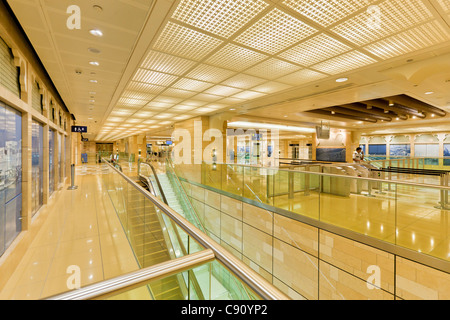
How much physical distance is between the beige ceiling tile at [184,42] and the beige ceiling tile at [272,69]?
1.21 metres

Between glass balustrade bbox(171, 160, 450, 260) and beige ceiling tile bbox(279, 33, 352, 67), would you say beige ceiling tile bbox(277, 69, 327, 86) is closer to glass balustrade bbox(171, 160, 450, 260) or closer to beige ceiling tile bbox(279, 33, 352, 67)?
beige ceiling tile bbox(279, 33, 352, 67)

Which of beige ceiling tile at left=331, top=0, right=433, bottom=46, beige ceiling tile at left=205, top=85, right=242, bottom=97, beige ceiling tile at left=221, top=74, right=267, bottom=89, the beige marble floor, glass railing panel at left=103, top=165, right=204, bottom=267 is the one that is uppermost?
beige ceiling tile at left=205, top=85, right=242, bottom=97

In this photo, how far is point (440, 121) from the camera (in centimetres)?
1225

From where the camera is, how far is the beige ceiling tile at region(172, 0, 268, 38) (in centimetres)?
267

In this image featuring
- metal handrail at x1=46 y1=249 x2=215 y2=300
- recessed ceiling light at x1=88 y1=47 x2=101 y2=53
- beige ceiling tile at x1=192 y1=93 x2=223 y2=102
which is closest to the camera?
metal handrail at x1=46 y1=249 x2=215 y2=300

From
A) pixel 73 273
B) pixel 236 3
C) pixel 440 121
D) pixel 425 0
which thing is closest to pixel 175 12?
pixel 236 3

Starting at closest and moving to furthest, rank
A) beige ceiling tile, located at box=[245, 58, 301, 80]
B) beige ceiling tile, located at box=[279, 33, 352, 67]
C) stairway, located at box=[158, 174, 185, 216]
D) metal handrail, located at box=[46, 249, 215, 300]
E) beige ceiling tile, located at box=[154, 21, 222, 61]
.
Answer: metal handrail, located at box=[46, 249, 215, 300] → beige ceiling tile, located at box=[154, 21, 222, 61] → beige ceiling tile, located at box=[279, 33, 352, 67] → beige ceiling tile, located at box=[245, 58, 301, 80] → stairway, located at box=[158, 174, 185, 216]

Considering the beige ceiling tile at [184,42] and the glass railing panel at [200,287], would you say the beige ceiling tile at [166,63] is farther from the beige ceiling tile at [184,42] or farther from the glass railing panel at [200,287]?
the glass railing panel at [200,287]

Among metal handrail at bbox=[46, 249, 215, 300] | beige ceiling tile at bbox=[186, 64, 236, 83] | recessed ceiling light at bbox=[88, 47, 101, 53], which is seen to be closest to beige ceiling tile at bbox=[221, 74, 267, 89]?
beige ceiling tile at bbox=[186, 64, 236, 83]

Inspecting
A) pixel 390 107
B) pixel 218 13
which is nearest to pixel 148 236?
pixel 218 13

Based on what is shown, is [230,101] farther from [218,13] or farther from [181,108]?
[218,13]

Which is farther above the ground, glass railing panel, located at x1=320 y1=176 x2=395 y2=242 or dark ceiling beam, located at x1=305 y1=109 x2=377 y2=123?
dark ceiling beam, located at x1=305 y1=109 x2=377 y2=123

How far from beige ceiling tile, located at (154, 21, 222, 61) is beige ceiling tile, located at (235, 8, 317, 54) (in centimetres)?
52

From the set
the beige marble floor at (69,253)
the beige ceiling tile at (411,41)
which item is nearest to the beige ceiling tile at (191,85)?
the beige ceiling tile at (411,41)
